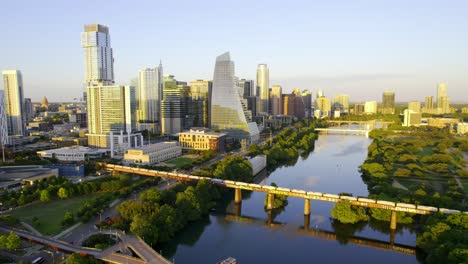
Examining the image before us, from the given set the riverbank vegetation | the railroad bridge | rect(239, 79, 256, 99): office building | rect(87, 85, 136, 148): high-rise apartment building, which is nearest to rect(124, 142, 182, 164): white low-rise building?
rect(87, 85, 136, 148): high-rise apartment building

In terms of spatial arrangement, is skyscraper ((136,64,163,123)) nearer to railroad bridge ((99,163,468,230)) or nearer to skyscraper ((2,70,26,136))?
skyscraper ((2,70,26,136))

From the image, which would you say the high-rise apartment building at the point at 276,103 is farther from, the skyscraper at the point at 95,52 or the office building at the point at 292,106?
the skyscraper at the point at 95,52

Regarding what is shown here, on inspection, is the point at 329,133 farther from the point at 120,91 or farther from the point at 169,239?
the point at 169,239

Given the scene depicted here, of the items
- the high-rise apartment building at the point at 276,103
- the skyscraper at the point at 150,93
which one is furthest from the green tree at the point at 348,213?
the high-rise apartment building at the point at 276,103

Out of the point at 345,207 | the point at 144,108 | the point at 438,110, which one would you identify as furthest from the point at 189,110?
the point at 438,110

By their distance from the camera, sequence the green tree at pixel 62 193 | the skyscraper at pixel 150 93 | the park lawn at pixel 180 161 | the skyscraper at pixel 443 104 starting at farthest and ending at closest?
1. the skyscraper at pixel 443 104
2. the skyscraper at pixel 150 93
3. the park lawn at pixel 180 161
4. the green tree at pixel 62 193
